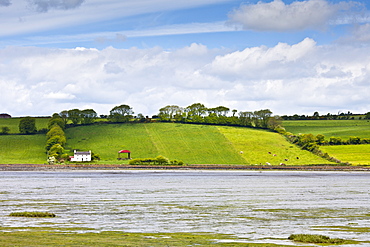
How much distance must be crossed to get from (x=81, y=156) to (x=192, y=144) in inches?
1544

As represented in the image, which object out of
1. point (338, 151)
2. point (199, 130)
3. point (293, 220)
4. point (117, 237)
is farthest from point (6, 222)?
point (199, 130)

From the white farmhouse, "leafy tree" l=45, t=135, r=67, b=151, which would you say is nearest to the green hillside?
"leafy tree" l=45, t=135, r=67, b=151

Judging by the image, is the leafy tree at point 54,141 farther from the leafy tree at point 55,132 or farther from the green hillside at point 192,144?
the leafy tree at point 55,132

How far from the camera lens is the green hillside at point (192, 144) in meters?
162

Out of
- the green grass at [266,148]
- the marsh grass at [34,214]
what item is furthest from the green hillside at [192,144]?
the marsh grass at [34,214]

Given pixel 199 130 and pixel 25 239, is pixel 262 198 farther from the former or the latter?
pixel 199 130

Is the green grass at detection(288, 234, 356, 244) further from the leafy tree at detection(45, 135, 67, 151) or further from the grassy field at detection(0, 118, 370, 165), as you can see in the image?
the leafy tree at detection(45, 135, 67, 151)

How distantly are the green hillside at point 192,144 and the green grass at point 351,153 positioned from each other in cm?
650

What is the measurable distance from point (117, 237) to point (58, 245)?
→ 3832mm

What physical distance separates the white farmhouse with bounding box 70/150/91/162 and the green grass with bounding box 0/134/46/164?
9.21 meters

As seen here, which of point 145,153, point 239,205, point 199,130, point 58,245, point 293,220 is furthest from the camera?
point 199,130

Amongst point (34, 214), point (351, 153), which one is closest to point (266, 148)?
point (351, 153)

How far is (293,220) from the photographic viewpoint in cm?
3719

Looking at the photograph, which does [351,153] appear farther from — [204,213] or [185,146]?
[204,213]
